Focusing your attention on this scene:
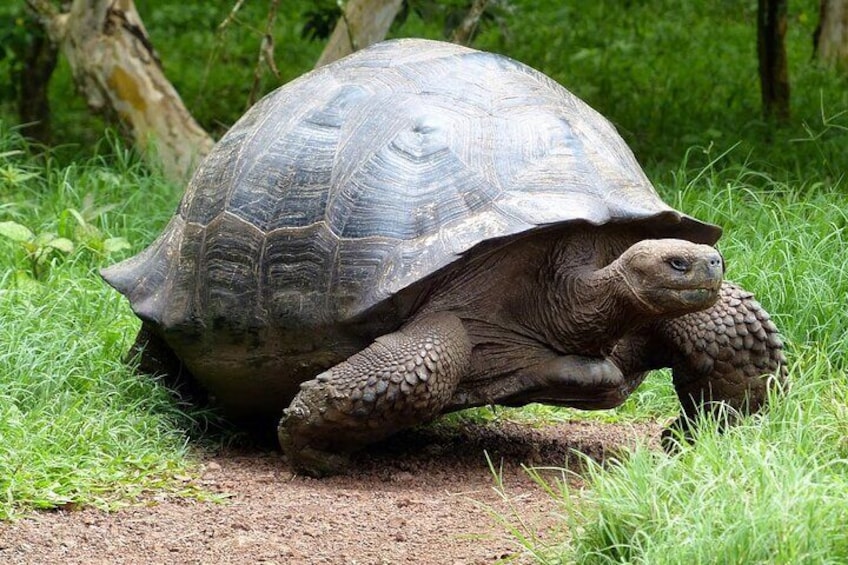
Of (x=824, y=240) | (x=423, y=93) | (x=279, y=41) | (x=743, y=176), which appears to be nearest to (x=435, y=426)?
(x=423, y=93)

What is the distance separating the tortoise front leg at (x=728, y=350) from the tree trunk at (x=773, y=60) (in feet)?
15.6

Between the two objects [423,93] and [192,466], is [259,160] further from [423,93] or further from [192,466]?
[192,466]

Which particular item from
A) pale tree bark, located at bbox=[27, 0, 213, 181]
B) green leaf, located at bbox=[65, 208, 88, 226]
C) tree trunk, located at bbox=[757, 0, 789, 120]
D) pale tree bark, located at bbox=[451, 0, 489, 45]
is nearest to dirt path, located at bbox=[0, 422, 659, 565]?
green leaf, located at bbox=[65, 208, 88, 226]

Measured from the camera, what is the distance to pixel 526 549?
3.34 m

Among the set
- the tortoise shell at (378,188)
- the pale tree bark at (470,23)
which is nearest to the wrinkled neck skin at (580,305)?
the tortoise shell at (378,188)

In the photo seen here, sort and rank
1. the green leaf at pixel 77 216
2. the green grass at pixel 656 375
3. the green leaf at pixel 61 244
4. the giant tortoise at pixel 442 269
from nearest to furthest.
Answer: the green grass at pixel 656 375, the giant tortoise at pixel 442 269, the green leaf at pixel 61 244, the green leaf at pixel 77 216

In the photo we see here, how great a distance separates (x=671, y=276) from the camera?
408 cm

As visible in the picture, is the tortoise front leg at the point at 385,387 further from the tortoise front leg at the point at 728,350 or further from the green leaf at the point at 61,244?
the green leaf at the point at 61,244

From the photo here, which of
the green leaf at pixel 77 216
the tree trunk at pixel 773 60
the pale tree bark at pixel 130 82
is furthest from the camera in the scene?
the tree trunk at pixel 773 60

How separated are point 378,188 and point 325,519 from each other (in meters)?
1.11

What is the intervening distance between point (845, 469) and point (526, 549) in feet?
2.76

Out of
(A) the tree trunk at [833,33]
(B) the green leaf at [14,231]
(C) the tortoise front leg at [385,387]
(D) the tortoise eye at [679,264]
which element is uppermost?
(D) the tortoise eye at [679,264]

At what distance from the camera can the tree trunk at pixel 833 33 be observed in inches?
446

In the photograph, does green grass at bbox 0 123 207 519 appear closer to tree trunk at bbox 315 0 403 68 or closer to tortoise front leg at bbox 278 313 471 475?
tortoise front leg at bbox 278 313 471 475
